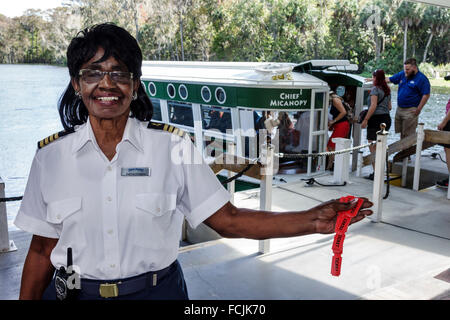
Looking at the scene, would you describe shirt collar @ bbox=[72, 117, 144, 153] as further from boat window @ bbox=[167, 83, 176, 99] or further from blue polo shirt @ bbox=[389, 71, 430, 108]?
boat window @ bbox=[167, 83, 176, 99]

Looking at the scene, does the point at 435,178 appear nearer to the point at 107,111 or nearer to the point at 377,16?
the point at 107,111

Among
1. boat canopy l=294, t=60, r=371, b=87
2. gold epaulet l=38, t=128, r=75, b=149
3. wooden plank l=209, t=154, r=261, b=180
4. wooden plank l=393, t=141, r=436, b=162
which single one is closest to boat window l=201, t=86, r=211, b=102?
boat canopy l=294, t=60, r=371, b=87

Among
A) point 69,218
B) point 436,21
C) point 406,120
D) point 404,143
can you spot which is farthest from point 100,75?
point 436,21

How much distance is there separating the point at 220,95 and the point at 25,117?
31.9m

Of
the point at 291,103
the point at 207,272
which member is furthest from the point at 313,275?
the point at 291,103

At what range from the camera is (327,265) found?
13.8 feet

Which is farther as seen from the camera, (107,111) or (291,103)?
(291,103)

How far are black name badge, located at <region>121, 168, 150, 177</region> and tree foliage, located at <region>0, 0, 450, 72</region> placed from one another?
88.3 ft

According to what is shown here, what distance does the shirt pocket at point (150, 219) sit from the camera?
1391 millimetres

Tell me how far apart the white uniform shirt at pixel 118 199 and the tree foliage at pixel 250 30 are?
26865 mm

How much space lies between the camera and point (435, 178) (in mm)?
8539

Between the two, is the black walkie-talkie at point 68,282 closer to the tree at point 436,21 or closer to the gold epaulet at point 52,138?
the gold epaulet at point 52,138

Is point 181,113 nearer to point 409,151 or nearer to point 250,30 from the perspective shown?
point 409,151

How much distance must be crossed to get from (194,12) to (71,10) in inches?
315
